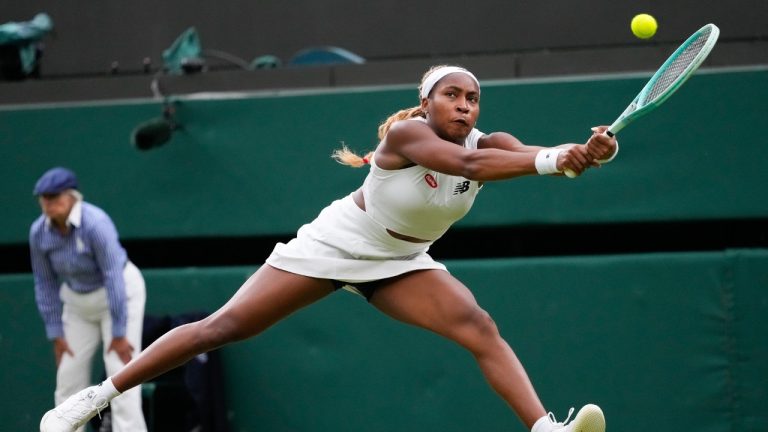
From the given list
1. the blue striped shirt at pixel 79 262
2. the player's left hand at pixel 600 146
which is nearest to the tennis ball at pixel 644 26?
the player's left hand at pixel 600 146

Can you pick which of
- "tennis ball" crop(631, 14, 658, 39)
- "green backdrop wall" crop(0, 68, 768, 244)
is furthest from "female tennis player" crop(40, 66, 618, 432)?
"green backdrop wall" crop(0, 68, 768, 244)

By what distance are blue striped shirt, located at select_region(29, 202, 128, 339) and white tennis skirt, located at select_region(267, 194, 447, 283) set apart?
2.42 metres

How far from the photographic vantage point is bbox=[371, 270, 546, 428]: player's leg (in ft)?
14.4

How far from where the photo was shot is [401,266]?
15.6ft

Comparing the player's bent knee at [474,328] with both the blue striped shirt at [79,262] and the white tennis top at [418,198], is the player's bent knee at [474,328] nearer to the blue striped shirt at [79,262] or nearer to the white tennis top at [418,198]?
the white tennis top at [418,198]

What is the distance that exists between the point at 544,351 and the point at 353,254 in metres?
2.86

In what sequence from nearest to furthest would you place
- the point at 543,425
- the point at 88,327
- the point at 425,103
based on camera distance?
the point at 543,425, the point at 425,103, the point at 88,327

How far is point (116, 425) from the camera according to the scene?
691 cm

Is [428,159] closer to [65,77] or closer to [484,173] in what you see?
[484,173]

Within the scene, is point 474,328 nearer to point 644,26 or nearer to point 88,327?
point 644,26

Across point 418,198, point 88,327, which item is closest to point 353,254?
point 418,198

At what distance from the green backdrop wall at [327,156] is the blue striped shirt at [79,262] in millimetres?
836

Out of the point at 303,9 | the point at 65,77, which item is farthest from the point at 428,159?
the point at 65,77

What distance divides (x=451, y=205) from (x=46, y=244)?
3.44 m
